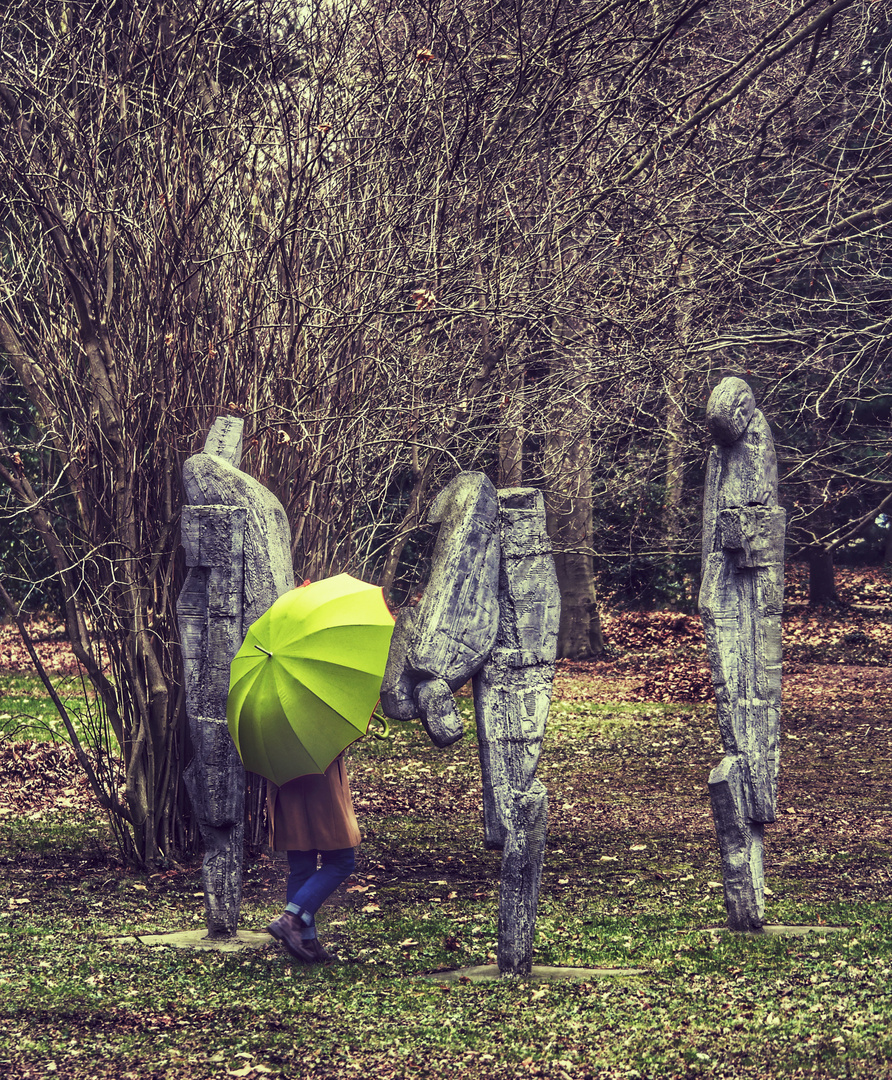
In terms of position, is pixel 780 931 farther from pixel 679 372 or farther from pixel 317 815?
pixel 679 372

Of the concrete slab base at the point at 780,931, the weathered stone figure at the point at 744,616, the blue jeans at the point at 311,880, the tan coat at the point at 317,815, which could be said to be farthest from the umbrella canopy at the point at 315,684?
the concrete slab base at the point at 780,931

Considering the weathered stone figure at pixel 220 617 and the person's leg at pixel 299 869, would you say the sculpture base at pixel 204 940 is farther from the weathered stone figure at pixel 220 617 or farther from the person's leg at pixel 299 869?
the person's leg at pixel 299 869

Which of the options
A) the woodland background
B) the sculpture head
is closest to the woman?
the woodland background

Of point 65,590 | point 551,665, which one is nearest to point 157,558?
point 65,590

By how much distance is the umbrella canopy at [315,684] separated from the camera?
14.5ft

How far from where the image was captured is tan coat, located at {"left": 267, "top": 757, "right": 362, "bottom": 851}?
15.8ft

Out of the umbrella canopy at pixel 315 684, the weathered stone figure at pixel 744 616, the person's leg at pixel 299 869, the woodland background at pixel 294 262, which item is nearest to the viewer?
the umbrella canopy at pixel 315 684

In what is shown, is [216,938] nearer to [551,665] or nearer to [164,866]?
[164,866]

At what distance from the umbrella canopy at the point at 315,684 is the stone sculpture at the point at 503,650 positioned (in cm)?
18

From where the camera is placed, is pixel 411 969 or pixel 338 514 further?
pixel 338 514

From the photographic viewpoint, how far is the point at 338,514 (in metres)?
7.51

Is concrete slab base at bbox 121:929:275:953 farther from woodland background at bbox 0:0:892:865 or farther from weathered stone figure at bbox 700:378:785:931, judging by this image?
weathered stone figure at bbox 700:378:785:931

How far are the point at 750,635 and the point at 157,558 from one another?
3.21 meters

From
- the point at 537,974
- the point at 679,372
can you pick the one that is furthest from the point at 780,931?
the point at 679,372
